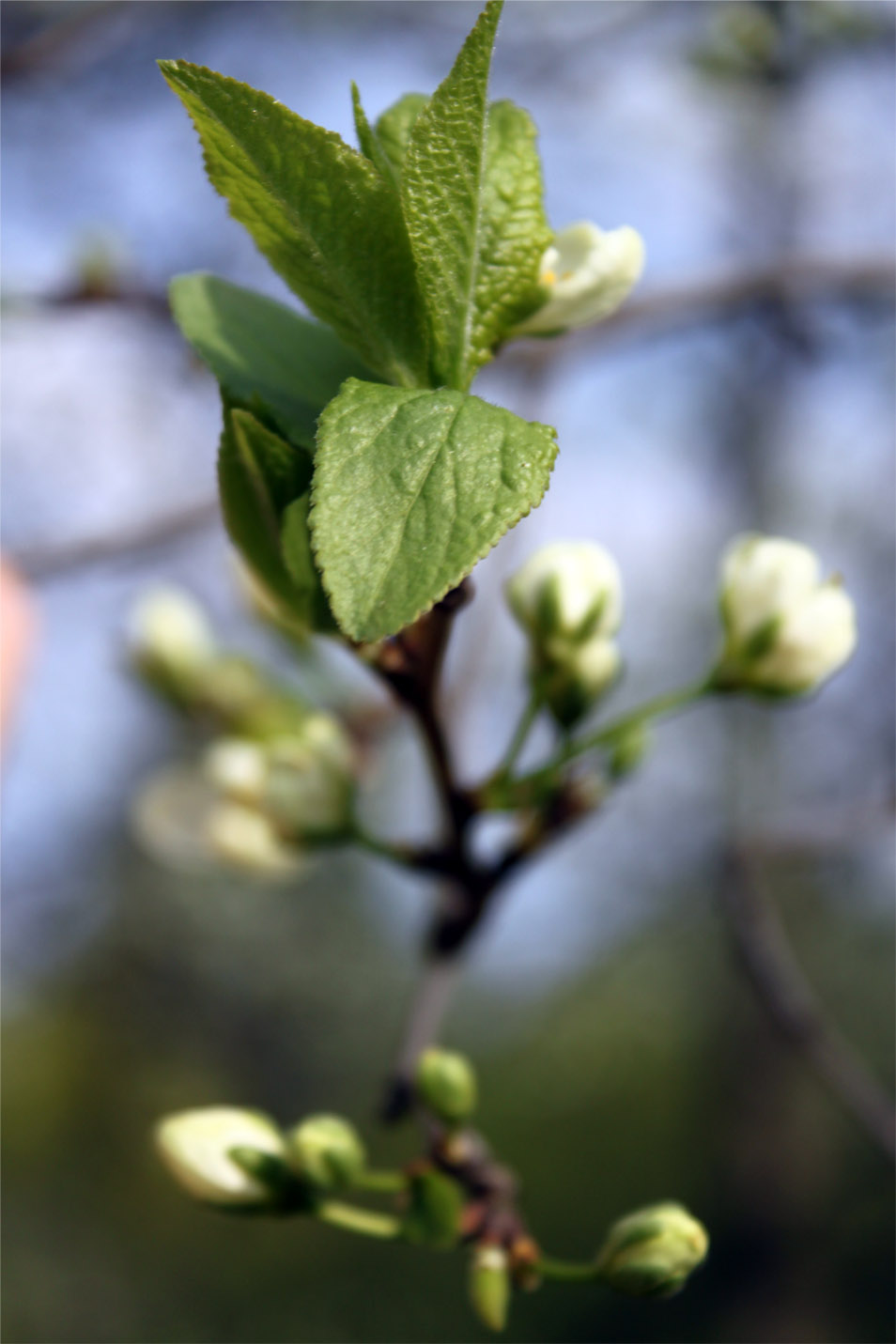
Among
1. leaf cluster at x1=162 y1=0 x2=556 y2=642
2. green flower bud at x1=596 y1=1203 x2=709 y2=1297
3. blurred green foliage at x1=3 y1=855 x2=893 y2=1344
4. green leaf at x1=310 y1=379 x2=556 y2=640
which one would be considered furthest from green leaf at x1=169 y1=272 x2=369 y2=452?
blurred green foliage at x1=3 y1=855 x2=893 y2=1344

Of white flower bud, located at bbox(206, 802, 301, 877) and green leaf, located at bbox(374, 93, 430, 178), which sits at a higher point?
green leaf, located at bbox(374, 93, 430, 178)

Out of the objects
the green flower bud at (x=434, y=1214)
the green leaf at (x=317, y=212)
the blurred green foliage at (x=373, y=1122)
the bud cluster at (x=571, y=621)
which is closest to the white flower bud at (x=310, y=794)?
the bud cluster at (x=571, y=621)

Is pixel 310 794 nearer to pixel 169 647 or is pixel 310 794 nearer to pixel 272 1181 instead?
pixel 272 1181

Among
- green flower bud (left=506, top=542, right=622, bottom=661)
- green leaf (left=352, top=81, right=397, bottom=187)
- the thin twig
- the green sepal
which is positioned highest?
green leaf (left=352, top=81, right=397, bottom=187)

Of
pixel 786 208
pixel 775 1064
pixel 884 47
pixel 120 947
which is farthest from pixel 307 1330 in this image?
pixel 884 47

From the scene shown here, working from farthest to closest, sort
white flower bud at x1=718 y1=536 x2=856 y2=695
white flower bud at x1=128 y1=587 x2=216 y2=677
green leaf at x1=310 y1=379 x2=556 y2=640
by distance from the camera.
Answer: white flower bud at x1=128 y1=587 x2=216 y2=677 < white flower bud at x1=718 y1=536 x2=856 y2=695 < green leaf at x1=310 y1=379 x2=556 y2=640

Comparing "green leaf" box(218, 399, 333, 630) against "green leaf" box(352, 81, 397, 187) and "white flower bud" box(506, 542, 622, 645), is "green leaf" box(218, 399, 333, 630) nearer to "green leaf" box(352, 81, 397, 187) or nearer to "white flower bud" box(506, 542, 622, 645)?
"green leaf" box(352, 81, 397, 187)

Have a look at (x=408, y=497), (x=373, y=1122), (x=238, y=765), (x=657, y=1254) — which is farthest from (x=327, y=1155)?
(x=373, y=1122)

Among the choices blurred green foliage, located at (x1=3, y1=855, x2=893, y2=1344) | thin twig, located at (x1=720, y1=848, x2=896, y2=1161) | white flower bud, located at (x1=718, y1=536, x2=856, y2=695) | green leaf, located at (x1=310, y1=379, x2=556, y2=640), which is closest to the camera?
green leaf, located at (x1=310, y1=379, x2=556, y2=640)
